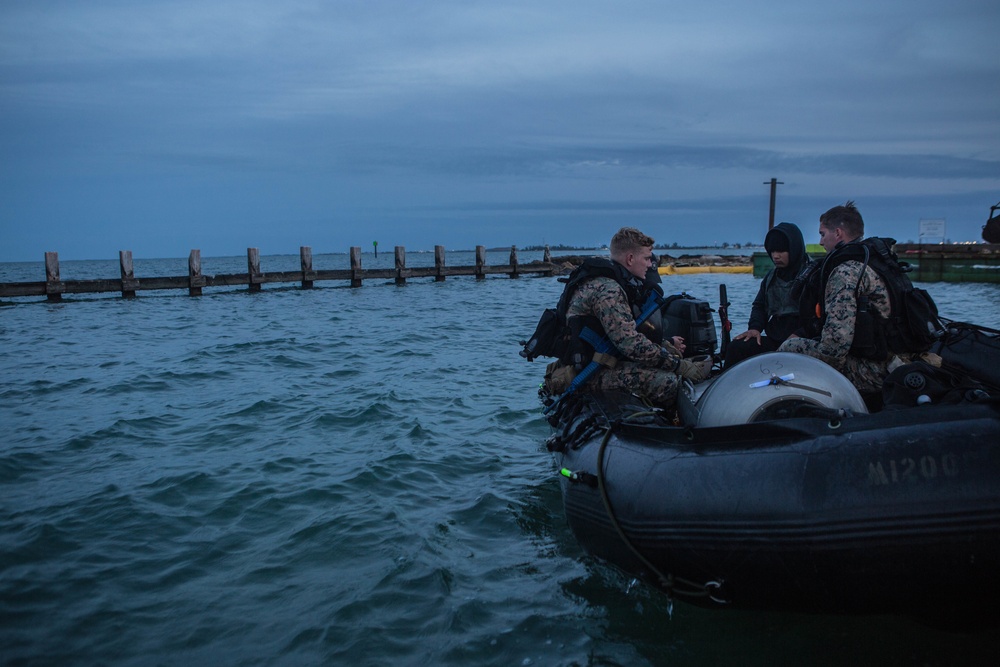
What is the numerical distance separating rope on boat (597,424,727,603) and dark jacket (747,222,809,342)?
2.53 meters

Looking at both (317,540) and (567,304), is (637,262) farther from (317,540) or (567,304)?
(317,540)

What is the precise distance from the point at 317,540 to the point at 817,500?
3297 millimetres

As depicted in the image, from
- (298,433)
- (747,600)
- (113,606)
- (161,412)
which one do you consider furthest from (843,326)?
(161,412)

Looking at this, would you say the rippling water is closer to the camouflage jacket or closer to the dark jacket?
the camouflage jacket

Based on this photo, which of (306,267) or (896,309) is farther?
(306,267)

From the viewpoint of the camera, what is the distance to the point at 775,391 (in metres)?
3.88

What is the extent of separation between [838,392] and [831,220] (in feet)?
5.56

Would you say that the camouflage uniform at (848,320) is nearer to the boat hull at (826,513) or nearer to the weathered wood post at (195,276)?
the boat hull at (826,513)

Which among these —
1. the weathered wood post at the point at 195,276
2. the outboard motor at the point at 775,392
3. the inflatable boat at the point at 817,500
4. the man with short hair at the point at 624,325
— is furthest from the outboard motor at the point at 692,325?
the weathered wood post at the point at 195,276

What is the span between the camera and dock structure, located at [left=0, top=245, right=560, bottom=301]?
24844 mm

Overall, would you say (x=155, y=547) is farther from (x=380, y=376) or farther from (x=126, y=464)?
(x=380, y=376)

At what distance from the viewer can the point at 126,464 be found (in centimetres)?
679

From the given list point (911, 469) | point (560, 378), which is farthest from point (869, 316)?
point (560, 378)

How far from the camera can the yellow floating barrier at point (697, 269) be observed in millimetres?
38906
